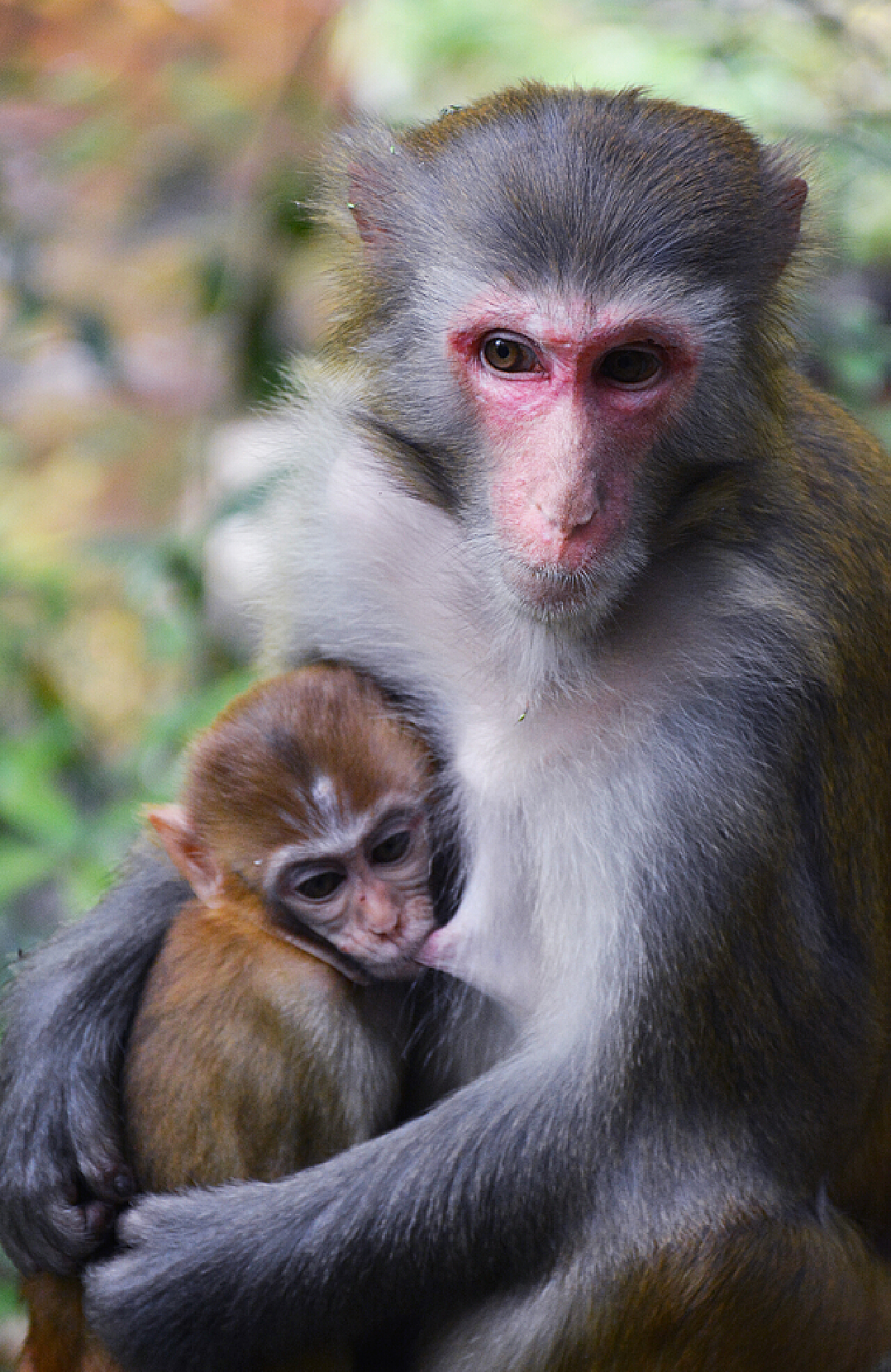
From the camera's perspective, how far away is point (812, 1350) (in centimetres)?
317

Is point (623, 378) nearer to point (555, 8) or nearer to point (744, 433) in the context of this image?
point (744, 433)

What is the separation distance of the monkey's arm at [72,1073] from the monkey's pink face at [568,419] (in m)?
1.38

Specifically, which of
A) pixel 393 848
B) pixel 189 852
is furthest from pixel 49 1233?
pixel 393 848

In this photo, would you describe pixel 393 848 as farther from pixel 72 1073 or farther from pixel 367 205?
pixel 367 205

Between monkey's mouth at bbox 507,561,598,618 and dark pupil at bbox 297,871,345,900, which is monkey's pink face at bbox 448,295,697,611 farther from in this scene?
dark pupil at bbox 297,871,345,900

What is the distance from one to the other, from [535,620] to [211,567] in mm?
4774

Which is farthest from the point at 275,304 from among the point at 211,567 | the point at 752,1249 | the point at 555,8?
the point at 555,8

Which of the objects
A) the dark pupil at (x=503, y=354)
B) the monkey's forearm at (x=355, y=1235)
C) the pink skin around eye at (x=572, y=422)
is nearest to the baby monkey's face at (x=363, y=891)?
the monkey's forearm at (x=355, y=1235)

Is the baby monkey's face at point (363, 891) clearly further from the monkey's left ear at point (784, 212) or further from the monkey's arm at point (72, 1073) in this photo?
the monkey's left ear at point (784, 212)

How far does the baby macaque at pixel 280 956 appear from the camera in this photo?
10.4 ft

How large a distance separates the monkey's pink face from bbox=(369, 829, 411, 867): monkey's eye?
2.35 ft

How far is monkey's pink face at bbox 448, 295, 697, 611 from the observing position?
2.73 meters

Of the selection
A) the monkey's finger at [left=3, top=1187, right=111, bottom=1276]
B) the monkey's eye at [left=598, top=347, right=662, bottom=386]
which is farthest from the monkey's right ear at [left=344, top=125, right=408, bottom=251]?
the monkey's finger at [left=3, top=1187, right=111, bottom=1276]

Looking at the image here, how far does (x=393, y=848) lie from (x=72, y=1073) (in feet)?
2.72
